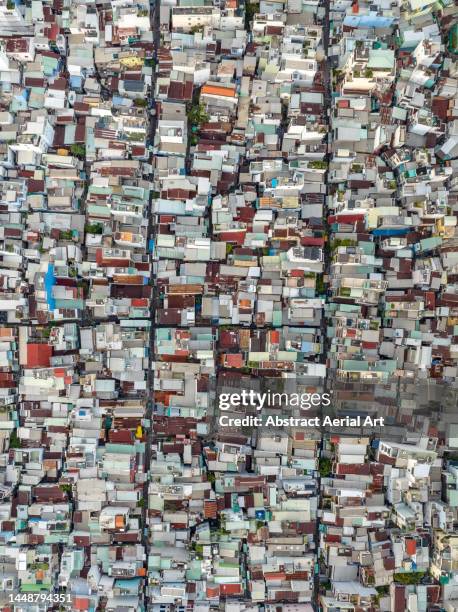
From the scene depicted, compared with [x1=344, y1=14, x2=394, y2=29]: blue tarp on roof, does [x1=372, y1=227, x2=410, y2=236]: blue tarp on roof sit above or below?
below

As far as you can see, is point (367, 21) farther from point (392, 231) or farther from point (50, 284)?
point (50, 284)

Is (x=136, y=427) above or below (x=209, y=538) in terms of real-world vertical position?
above

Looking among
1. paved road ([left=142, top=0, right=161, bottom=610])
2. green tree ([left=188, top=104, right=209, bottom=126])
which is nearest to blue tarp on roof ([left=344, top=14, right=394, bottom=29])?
green tree ([left=188, top=104, right=209, bottom=126])

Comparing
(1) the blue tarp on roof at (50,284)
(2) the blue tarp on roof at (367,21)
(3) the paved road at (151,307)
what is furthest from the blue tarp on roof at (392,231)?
(1) the blue tarp on roof at (50,284)

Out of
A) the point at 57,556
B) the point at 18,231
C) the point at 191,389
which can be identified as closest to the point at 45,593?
the point at 57,556

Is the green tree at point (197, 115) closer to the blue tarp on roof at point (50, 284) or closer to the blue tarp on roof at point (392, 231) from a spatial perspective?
the blue tarp on roof at point (50, 284)

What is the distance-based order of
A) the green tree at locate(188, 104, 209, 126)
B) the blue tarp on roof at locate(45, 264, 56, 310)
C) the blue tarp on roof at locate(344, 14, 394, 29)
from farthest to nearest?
the green tree at locate(188, 104, 209, 126) < the blue tarp on roof at locate(344, 14, 394, 29) < the blue tarp on roof at locate(45, 264, 56, 310)

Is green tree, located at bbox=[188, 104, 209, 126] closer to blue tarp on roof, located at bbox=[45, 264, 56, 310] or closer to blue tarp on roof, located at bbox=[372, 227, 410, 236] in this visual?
blue tarp on roof, located at bbox=[45, 264, 56, 310]

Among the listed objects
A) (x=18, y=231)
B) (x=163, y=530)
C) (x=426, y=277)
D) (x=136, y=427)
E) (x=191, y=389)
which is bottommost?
(x=163, y=530)

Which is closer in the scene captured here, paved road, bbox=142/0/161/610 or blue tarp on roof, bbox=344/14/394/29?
blue tarp on roof, bbox=344/14/394/29

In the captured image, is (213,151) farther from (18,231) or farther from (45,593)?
(45,593)
